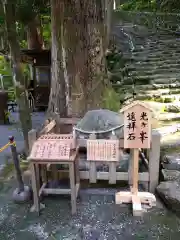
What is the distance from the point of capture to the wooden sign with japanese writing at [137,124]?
296cm

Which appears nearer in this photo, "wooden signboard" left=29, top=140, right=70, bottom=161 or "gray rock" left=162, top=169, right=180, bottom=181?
"wooden signboard" left=29, top=140, right=70, bottom=161

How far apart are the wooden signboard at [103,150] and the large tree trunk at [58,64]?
200 centimetres

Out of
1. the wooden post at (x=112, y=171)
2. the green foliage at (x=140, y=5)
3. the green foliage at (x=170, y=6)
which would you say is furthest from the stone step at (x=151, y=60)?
the green foliage at (x=140, y=5)

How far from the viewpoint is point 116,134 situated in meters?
3.58

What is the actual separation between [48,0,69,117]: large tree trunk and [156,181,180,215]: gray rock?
2683 mm

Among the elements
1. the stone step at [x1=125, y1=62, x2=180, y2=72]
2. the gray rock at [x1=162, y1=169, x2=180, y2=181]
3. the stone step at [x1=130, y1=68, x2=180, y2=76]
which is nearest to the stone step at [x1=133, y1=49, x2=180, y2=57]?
the stone step at [x1=125, y1=62, x2=180, y2=72]

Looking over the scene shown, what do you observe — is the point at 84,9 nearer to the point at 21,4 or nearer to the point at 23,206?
the point at 23,206

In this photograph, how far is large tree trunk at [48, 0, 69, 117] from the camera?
4.82 meters

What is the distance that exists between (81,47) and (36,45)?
321 inches

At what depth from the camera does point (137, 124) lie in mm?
2977

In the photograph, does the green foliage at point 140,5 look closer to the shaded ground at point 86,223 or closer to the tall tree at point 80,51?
the tall tree at point 80,51

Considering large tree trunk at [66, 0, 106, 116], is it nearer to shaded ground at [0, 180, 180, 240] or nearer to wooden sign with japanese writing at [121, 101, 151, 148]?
wooden sign with japanese writing at [121, 101, 151, 148]

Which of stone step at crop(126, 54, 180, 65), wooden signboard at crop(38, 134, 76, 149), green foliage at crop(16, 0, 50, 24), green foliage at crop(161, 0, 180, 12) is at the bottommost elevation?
wooden signboard at crop(38, 134, 76, 149)

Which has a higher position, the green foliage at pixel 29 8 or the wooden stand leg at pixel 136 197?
the green foliage at pixel 29 8
